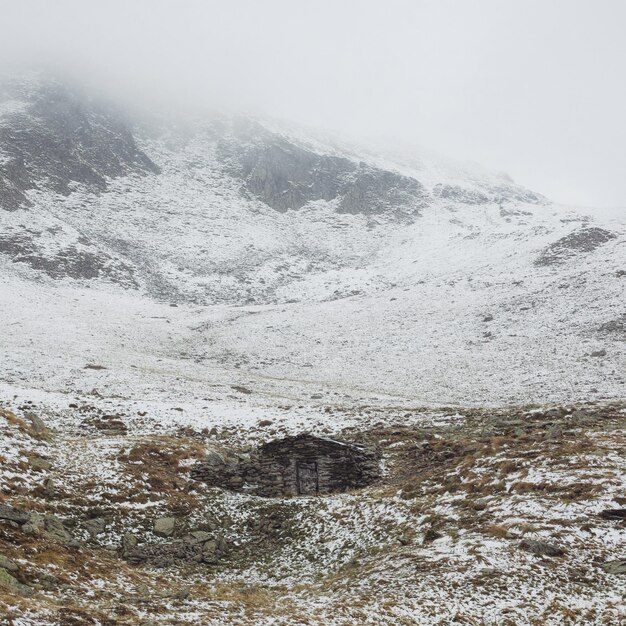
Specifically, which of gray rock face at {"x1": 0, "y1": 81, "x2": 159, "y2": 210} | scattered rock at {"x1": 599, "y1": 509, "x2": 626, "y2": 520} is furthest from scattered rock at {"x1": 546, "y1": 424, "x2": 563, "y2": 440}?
gray rock face at {"x1": 0, "y1": 81, "x2": 159, "y2": 210}

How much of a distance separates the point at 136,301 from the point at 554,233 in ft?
205

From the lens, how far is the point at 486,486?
15477 millimetres

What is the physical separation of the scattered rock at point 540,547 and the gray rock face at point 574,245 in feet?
196

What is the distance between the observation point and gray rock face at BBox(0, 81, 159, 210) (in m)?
92.0

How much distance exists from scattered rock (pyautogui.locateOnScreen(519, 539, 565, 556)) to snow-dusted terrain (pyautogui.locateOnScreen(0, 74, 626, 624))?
35 centimetres

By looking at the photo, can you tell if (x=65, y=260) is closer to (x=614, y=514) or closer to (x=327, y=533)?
(x=327, y=533)

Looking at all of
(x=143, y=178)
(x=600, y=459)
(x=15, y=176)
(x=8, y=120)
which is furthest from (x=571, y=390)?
(x=8, y=120)

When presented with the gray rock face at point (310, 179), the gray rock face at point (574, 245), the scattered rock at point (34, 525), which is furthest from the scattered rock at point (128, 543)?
the gray rock face at point (310, 179)

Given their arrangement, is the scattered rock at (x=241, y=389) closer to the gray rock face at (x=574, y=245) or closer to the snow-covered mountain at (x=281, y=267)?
the snow-covered mountain at (x=281, y=267)

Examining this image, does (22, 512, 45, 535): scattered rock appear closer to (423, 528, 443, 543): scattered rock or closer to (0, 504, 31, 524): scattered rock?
(0, 504, 31, 524): scattered rock

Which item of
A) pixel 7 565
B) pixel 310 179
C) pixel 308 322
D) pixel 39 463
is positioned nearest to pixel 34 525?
pixel 7 565

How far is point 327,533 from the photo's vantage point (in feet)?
51.6

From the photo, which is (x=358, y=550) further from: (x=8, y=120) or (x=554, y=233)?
(x=8, y=120)

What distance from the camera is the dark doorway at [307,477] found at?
19672mm
